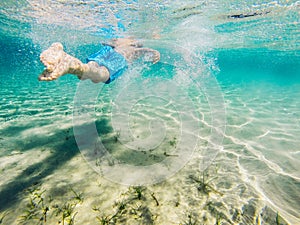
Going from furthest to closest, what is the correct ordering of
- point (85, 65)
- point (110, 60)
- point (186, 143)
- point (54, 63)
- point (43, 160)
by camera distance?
1. point (110, 60)
2. point (186, 143)
3. point (85, 65)
4. point (43, 160)
5. point (54, 63)

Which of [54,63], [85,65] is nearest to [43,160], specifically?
[54,63]

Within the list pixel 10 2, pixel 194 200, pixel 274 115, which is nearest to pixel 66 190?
pixel 194 200

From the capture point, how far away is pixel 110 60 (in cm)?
654

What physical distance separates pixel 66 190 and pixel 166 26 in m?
18.1

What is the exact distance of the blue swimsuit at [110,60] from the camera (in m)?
6.12

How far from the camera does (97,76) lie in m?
5.58

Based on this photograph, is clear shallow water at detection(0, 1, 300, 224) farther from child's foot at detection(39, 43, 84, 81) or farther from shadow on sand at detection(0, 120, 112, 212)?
child's foot at detection(39, 43, 84, 81)

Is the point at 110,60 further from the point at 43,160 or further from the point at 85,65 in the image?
the point at 43,160

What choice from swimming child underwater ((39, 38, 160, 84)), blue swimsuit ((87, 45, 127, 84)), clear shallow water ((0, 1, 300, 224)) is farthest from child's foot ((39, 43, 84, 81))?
clear shallow water ((0, 1, 300, 224))

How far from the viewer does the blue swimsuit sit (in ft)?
20.1

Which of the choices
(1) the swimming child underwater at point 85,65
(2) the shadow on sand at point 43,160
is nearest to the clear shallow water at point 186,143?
(2) the shadow on sand at point 43,160

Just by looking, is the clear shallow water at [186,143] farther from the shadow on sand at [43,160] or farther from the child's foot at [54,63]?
the child's foot at [54,63]

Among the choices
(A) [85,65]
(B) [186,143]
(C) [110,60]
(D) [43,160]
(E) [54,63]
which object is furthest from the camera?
(C) [110,60]

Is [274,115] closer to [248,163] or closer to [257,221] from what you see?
[248,163]
